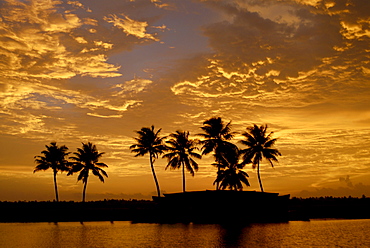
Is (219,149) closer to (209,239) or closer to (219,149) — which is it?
(219,149)

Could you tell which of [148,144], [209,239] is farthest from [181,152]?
[209,239]

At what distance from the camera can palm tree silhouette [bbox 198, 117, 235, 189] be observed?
163 ft

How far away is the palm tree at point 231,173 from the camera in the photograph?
5041cm

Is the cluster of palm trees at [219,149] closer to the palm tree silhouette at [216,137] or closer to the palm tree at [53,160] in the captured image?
the palm tree silhouette at [216,137]

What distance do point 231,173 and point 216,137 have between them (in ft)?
18.8

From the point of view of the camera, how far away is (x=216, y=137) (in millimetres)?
50500

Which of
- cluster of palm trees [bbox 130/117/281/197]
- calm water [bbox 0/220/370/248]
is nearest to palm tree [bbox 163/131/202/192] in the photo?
cluster of palm trees [bbox 130/117/281/197]

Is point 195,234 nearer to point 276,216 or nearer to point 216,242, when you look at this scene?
point 216,242

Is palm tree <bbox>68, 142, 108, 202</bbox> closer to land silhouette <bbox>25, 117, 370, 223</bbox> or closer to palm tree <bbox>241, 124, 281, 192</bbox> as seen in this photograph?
land silhouette <bbox>25, 117, 370, 223</bbox>

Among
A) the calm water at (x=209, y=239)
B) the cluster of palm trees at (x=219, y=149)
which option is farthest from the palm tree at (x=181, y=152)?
the calm water at (x=209, y=239)

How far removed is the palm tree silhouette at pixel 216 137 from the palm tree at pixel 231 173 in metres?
1.04

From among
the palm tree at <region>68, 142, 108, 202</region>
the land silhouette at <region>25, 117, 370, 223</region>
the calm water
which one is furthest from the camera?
the palm tree at <region>68, 142, 108, 202</region>

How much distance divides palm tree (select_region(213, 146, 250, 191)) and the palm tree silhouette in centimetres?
104

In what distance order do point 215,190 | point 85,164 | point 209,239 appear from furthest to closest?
point 85,164, point 215,190, point 209,239
